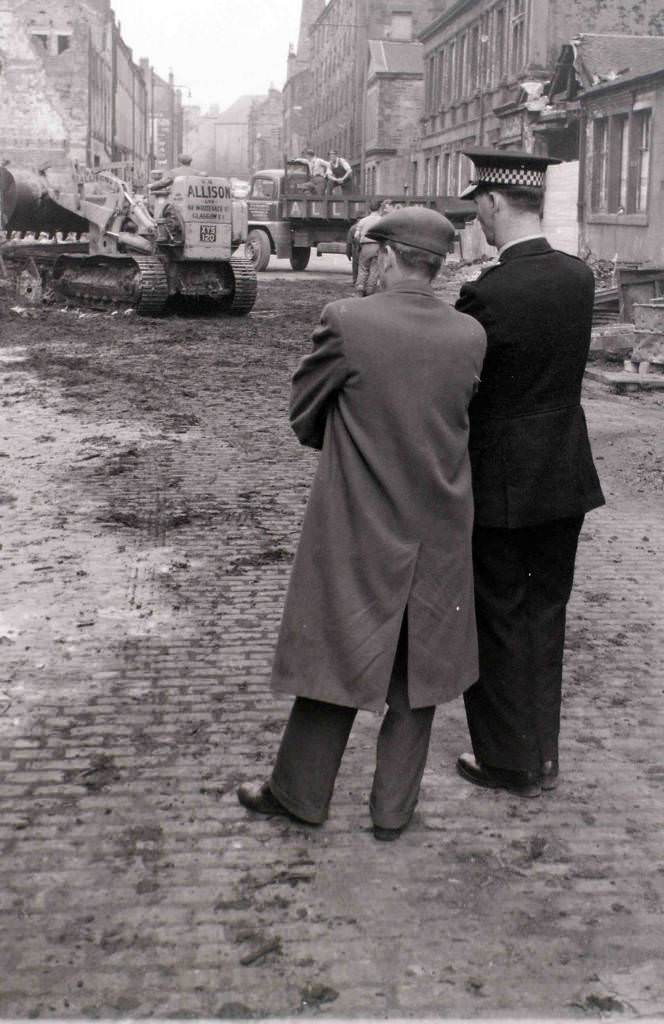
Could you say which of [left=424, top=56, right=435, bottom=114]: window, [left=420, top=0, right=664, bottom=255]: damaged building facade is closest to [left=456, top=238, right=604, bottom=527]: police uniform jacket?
[left=420, top=0, right=664, bottom=255]: damaged building facade

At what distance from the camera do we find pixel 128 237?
2180 centimetres

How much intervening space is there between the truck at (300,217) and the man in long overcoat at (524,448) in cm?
3030

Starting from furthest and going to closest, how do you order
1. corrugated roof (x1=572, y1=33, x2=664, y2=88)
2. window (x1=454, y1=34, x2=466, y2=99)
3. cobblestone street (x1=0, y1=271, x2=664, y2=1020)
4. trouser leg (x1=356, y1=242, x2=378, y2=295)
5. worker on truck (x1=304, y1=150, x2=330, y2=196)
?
1. window (x1=454, y1=34, x2=466, y2=99)
2. worker on truck (x1=304, y1=150, x2=330, y2=196)
3. corrugated roof (x1=572, y1=33, x2=664, y2=88)
4. trouser leg (x1=356, y1=242, x2=378, y2=295)
5. cobblestone street (x1=0, y1=271, x2=664, y2=1020)

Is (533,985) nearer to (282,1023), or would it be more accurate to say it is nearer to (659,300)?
(282,1023)

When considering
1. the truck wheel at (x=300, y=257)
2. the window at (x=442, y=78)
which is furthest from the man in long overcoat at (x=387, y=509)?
the window at (x=442, y=78)

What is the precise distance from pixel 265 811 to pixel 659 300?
42.4ft

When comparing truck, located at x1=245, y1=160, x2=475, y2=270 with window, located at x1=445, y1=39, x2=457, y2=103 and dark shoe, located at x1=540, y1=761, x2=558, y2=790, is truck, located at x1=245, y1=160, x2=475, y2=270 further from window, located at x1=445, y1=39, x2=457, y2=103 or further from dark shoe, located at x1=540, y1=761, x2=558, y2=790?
dark shoe, located at x1=540, y1=761, x2=558, y2=790

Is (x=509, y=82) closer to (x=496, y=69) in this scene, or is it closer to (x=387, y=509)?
(x=496, y=69)

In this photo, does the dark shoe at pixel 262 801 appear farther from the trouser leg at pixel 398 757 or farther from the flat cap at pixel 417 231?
the flat cap at pixel 417 231

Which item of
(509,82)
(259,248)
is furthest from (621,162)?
(509,82)

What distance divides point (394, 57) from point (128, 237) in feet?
148

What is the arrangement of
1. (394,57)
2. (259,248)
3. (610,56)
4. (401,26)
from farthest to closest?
1. (401,26)
2. (394,57)
3. (259,248)
4. (610,56)

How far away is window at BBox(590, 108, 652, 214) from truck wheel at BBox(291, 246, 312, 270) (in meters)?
8.57

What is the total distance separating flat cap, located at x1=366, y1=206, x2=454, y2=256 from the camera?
3.53 m
